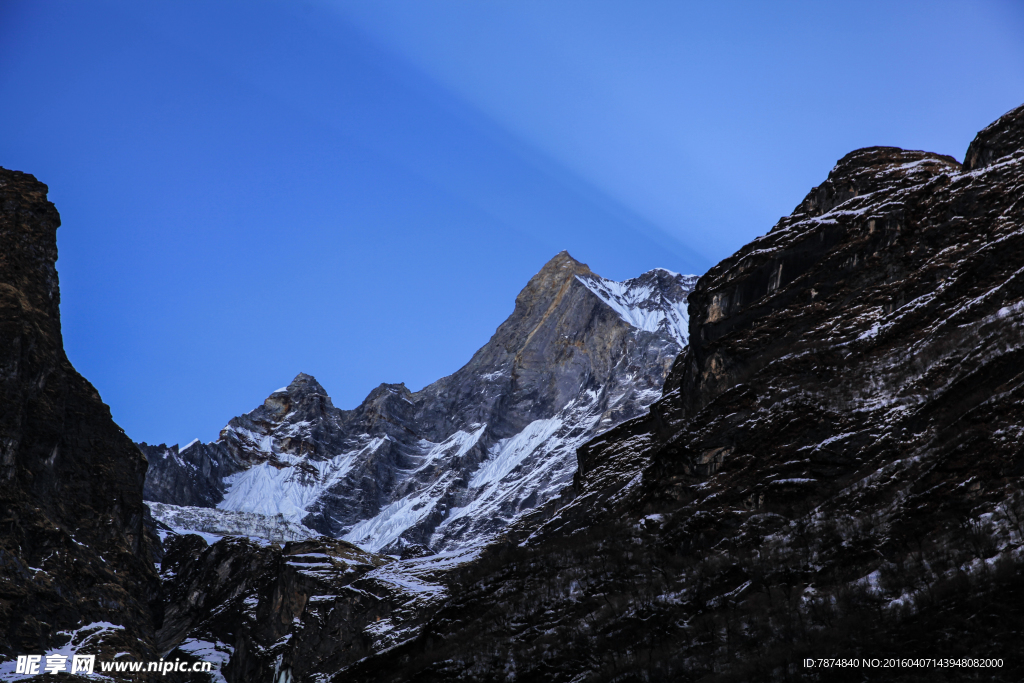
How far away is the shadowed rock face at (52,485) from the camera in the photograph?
5133 inches

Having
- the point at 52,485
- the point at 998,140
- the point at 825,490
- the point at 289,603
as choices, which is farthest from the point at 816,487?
the point at 52,485

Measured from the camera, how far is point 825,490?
39.7 m

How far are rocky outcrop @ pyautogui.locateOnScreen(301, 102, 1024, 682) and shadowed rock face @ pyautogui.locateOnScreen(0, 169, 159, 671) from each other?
316 feet

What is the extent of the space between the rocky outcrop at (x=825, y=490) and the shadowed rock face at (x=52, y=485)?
316 ft

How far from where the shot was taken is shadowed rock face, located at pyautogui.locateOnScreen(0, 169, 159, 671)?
130375 millimetres

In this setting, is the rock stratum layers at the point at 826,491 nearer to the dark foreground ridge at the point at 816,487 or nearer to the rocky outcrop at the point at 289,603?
the dark foreground ridge at the point at 816,487

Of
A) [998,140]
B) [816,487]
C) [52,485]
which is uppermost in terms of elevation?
[52,485]

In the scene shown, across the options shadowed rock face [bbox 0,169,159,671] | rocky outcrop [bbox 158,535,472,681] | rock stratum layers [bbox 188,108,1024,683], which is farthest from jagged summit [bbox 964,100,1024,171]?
shadowed rock face [bbox 0,169,159,671]

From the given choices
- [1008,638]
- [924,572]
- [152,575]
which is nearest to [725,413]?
[924,572]

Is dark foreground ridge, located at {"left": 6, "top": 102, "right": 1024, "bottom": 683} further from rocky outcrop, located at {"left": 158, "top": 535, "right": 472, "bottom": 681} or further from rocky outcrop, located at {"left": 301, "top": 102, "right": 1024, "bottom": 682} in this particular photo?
rocky outcrop, located at {"left": 158, "top": 535, "right": 472, "bottom": 681}

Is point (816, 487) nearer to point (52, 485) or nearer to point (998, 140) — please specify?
point (998, 140)

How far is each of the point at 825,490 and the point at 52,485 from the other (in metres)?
145

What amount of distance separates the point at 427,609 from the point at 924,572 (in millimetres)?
56940

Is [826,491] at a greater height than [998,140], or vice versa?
[998,140]
